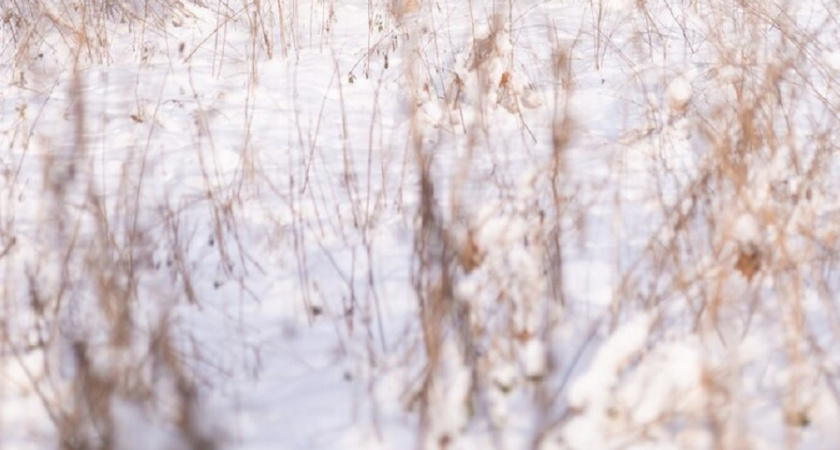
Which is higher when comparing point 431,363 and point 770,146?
point 770,146

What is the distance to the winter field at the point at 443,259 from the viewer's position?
1.84 m

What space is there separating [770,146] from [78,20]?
143 inches

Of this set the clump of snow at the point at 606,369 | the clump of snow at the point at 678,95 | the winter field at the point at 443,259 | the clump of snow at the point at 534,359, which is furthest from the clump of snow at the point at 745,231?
the clump of snow at the point at 678,95

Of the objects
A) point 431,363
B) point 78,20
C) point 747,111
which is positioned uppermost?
point 78,20

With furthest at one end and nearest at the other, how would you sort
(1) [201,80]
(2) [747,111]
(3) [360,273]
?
(1) [201,80] < (2) [747,111] < (3) [360,273]

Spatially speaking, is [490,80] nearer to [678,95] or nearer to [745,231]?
[678,95]

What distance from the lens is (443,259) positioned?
7.20ft

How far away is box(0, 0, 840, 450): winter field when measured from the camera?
1.84 meters

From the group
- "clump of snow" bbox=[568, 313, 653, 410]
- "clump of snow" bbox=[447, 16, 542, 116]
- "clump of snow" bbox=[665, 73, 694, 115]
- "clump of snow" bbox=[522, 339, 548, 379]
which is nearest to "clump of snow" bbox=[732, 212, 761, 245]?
"clump of snow" bbox=[568, 313, 653, 410]

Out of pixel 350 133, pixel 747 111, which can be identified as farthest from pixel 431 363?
pixel 350 133

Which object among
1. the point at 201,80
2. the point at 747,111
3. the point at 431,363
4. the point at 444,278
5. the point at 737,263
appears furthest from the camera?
the point at 201,80

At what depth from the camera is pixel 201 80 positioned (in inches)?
171

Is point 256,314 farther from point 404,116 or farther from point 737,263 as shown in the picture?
point 404,116

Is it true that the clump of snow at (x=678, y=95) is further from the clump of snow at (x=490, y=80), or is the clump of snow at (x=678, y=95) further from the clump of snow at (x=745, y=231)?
the clump of snow at (x=745, y=231)
